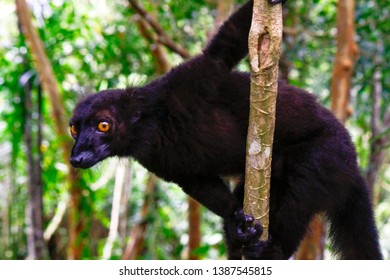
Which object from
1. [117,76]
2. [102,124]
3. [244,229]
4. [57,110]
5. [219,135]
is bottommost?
[244,229]

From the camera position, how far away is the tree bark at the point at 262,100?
3336 millimetres

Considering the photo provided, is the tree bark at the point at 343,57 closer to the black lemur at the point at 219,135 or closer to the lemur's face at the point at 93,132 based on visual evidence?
the black lemur at the point at 219,135

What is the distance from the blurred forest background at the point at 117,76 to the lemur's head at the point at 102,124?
219 cm

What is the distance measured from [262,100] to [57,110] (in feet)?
12.4

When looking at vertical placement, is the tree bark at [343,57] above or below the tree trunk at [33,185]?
above

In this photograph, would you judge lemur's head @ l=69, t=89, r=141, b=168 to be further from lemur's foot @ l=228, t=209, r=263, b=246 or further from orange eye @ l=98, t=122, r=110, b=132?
lemur's foot @ l=228, t=209, r=263, b=246

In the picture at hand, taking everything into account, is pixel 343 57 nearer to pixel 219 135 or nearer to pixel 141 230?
pixel 219 135

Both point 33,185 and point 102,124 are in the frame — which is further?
point 33,185

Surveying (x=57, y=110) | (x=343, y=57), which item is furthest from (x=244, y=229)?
(x=57, y=110)

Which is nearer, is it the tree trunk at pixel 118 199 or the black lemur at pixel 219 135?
the black lemur at pixel 219 135

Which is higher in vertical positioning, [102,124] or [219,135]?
[102,124]

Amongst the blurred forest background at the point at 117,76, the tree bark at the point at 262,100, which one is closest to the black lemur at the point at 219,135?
the tree bark at the point at 262,100

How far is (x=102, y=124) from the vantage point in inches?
159

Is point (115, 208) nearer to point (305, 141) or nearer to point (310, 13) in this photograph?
point (310, 13)
